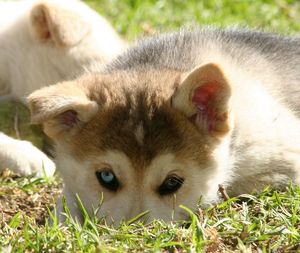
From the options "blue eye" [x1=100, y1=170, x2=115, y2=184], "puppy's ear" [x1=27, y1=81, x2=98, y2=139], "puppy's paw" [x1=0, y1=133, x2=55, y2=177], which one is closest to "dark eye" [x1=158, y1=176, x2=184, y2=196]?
"blue eye" [x1=100, y1=170, x2=115, y2=184]

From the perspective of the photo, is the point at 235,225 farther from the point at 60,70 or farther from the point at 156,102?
the point at 60,70

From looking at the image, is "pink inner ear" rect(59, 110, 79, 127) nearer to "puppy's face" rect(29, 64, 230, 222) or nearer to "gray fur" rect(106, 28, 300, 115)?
"puppy's face" rect(29, 64, 230, 222)

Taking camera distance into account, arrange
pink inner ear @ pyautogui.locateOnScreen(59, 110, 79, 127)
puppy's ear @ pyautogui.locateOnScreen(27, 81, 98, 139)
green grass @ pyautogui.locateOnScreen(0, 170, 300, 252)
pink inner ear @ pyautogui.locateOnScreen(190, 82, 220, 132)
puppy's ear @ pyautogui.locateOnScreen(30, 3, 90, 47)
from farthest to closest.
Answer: puppy's ear @ pyautogui.locateOnScreen(30, 3, 90, 47)
pink inner ear @ pyautogui.locateOnScreen(59, 110, 79, 127)
pink inner ear @ pyautogui.locateOnScreen(190, 82, 220, 132)
puppy's ear @ pyautogui.locateOnScreen(27, 81, 98, 139)
green grass @ pyautogui.locateOnScreen(0, 170, 300, 252)

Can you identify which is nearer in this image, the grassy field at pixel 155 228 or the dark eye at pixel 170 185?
the grassy field at pixel 155 228

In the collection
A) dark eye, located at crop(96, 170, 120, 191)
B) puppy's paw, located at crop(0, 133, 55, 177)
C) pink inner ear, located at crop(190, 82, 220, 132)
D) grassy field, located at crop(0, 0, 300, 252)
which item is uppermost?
pink inner ear, located at crop(190, 82, 220, 132)

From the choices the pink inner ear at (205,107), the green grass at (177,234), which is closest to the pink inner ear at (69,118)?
the green grass at (177,234)

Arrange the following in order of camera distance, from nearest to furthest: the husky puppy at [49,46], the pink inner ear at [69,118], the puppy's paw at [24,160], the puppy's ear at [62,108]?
the puppy's ear at [62,108]
the pink inner ear at [69,118]
the puppy's paw at [24,160]
the husky puppy at [49,46]

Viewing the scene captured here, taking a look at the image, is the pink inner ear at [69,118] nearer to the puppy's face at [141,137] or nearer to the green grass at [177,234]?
the puppy's face at [141,137]

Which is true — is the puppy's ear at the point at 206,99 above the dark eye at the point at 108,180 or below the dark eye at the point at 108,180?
above
